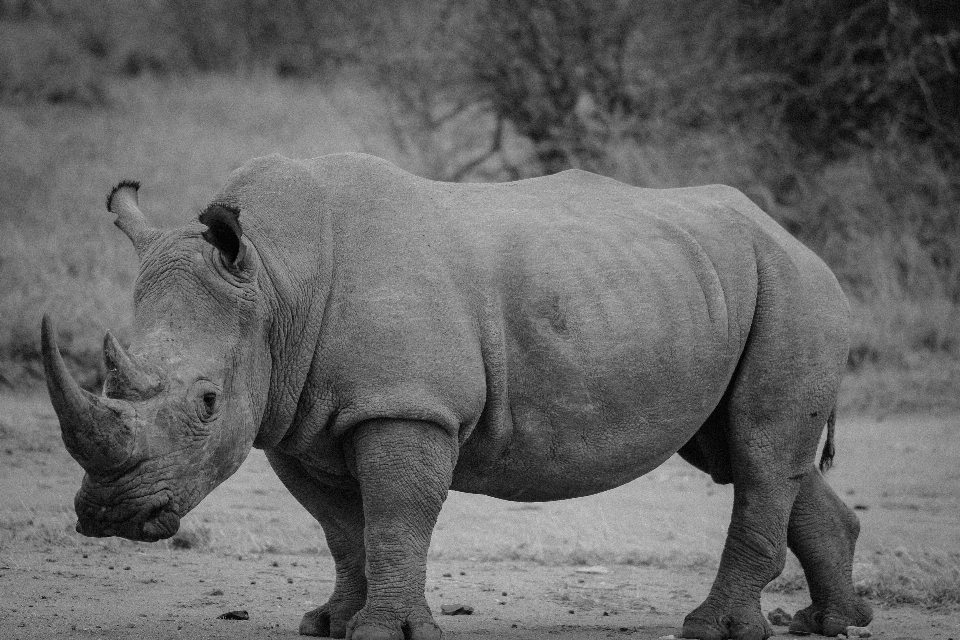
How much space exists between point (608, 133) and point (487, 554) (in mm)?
7361

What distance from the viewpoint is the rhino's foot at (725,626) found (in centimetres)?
531

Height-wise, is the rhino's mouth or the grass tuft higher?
the rhino's mouth

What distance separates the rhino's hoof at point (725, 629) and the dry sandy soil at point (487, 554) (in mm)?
186

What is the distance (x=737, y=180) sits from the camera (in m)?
12.6

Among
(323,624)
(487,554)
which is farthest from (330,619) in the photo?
(487,554)

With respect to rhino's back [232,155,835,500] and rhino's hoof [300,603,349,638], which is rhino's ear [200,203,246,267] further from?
rhino's hoof [300,603,349,638]

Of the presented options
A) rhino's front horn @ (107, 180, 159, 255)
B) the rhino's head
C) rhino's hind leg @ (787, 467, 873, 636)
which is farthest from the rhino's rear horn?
rhino's hind leg @ (787, 467, 873, 636)

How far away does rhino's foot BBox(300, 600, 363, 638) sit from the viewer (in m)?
5.04

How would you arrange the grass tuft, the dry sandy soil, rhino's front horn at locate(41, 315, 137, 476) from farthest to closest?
the grass tuft, the dry sandy soil, rhino's front horn at locate(41, 315, 137, 476)

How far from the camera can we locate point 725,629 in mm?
5348

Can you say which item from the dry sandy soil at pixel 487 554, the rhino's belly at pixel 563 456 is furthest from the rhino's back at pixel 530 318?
the dry sandy soil at pixel 487 554

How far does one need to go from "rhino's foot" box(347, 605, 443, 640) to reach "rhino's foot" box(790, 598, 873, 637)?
6.14 feet

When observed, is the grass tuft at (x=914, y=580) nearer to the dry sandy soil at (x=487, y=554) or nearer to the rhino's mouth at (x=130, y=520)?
the dry sandy soil at (x=487, y=554)

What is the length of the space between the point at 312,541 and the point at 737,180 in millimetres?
6742
